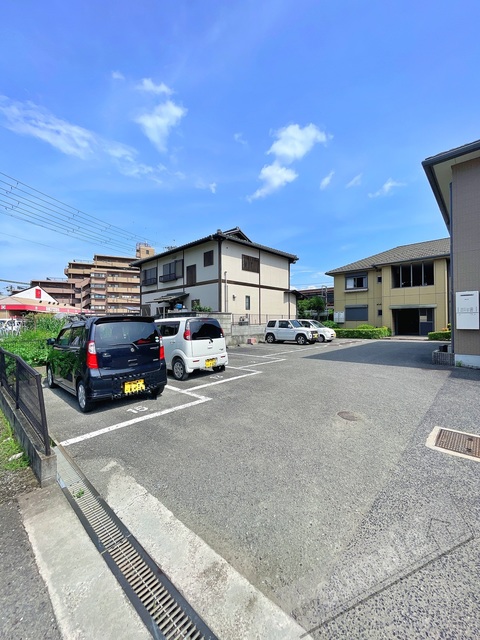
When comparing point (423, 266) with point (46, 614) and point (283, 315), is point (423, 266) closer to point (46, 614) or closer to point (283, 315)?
point (283, 315)

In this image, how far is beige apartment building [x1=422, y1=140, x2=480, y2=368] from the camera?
8141 millimetres

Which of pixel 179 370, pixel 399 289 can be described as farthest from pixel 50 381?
pixel 399 289

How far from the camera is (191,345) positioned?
273 inches

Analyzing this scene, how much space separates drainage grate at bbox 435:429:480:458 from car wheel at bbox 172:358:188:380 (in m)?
5.19

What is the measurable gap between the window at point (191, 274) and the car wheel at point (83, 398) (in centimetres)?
1768

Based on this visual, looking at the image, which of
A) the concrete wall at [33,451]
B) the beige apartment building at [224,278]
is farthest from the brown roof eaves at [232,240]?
the concrete wall at [33,451]

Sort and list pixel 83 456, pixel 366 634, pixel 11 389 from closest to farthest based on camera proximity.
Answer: pixel 366 634
pixel 83 456
pixel 11 389

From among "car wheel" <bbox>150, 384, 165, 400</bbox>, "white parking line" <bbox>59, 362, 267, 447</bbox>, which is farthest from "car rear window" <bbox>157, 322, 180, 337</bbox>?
"car wheel" <bbox>150, 384, 165, 400</bbox>

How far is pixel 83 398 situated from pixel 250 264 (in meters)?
18.8

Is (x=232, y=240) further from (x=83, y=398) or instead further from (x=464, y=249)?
(x=83, y=398)

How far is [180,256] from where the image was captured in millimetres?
23531

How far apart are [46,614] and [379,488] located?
2.61m

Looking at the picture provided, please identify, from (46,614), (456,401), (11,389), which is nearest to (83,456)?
(46,614)

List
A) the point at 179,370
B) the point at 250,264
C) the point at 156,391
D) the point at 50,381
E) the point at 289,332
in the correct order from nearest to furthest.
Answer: the point at 156,391 < the point at 50,381 < the point at 179,370 < the point at 289,332 < the point at 250,264
